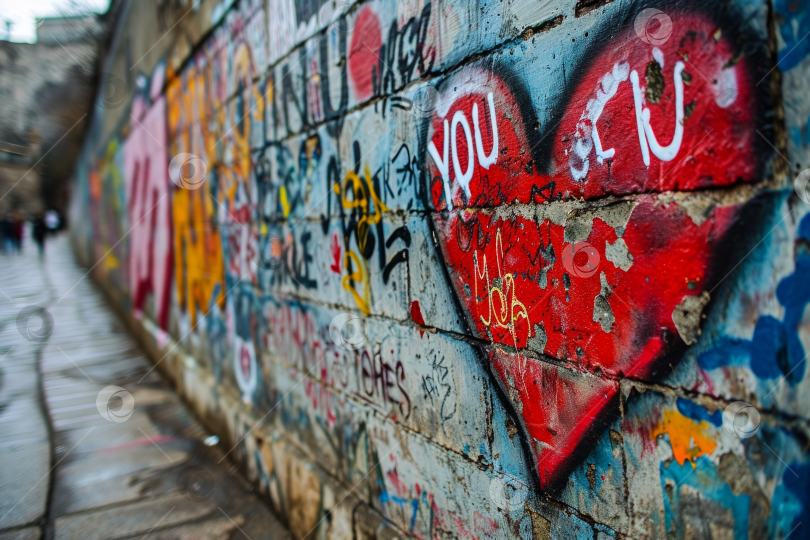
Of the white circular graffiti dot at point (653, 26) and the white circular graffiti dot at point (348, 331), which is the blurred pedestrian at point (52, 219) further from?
the white circular graffiti dot at point (653, 26)

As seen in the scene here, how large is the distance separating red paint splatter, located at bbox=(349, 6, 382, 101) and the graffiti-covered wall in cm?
1

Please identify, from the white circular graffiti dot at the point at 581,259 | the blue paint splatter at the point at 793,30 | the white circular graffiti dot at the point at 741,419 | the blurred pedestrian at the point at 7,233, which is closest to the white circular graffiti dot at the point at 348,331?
the white circular graffiti dot at the point at 581,259

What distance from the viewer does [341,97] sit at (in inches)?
95.0

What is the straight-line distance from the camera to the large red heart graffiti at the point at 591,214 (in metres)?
1.08

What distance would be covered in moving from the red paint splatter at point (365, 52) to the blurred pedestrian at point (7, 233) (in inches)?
808

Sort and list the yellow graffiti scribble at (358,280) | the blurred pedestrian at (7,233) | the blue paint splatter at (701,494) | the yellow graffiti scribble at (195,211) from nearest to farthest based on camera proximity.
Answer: the blue paint splatter at (701,494)
the yellow graffiti scribble at (358,280)
the yellow graffiti scribble at (195,211)
the blurred pedestrian at (7,233)

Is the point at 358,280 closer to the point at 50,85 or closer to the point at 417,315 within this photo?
the point at 417,315

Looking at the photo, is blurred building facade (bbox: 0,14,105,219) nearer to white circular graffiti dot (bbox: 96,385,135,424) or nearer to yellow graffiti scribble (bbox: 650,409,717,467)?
white circular graffiti dot (bbox: 96,385,135,424)

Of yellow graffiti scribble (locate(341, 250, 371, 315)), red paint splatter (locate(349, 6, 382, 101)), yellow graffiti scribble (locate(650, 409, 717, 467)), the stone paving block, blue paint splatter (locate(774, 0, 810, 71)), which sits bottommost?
the stone paving block

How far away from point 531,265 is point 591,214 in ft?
0.83

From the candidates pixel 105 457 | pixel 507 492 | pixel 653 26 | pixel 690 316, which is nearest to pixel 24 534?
pixel 105 457

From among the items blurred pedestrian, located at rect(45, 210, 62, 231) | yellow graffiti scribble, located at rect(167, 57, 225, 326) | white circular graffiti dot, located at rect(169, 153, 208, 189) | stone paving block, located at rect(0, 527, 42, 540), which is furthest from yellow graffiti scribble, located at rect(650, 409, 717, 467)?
blurred pedestrian, located at rect(45, 210, 62, 231)

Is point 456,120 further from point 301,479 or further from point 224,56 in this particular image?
point 224,56

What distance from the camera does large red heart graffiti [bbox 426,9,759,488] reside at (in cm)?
108
